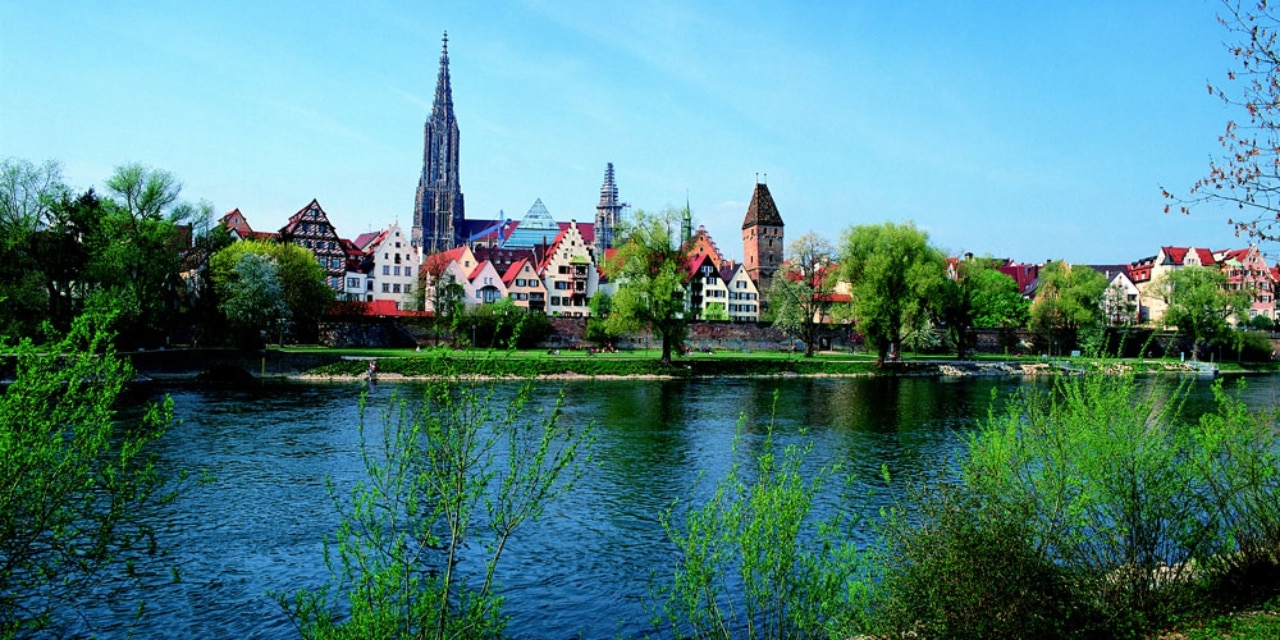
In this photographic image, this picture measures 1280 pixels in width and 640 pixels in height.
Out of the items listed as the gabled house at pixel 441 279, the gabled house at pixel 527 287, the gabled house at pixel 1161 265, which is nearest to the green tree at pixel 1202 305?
the gabled house at pixel 1161 265

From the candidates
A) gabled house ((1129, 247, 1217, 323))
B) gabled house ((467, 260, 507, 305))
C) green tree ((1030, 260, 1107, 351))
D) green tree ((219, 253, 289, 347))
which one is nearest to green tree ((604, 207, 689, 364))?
green tree ((219, 253, 289, 347))

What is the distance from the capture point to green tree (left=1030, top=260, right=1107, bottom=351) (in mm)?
105438

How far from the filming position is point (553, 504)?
81.6 ft

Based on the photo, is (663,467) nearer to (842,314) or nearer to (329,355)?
(329,355)

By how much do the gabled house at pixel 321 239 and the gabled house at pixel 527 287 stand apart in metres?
20.3

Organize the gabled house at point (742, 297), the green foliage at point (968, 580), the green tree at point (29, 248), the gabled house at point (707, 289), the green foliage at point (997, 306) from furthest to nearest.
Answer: the gabled house at point (742, 297) → the gabled house at point (707, 289) → the green foliage at point (997, 306) → the green tree at point (29, 248) → the green foliage at point (968, 580)

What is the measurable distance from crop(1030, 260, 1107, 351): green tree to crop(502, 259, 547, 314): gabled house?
206ft

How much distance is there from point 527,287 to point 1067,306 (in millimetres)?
66792

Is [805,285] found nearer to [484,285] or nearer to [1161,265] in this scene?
[484,285]

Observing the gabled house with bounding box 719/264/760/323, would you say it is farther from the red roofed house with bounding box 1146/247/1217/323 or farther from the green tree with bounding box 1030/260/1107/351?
the red roofed house with bounding box 1146/247/1217/323

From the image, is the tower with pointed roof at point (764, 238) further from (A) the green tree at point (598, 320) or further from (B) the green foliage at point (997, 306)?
(A) the green tree at point (598, 320)

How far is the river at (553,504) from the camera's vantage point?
664 inches

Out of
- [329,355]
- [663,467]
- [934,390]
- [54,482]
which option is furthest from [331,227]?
[54,482]

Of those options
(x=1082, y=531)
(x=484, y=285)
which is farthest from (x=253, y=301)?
(x=1082, y=531)
